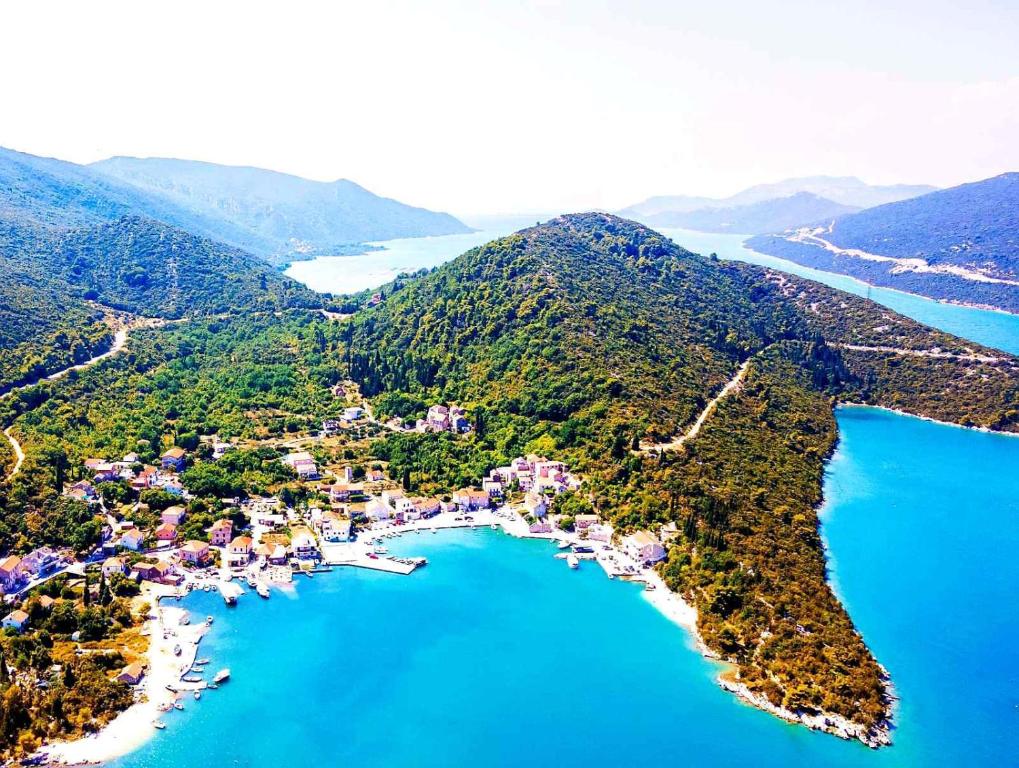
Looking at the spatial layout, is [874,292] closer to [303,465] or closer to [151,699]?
[303,465]

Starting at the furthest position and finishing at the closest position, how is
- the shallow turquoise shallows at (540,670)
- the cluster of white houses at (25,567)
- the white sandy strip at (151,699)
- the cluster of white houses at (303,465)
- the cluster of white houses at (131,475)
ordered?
the cluster of white houses at (303,465)
the cluster of white houses at (131,475)
the cluster of white houses at (25,567)
the shallow turquoise shallows at (540,670)
the white sandy strip at (151,699)

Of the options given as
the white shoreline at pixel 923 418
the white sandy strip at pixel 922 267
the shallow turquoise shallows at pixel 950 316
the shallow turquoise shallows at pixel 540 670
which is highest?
the white sandy strip at pixel 922 267

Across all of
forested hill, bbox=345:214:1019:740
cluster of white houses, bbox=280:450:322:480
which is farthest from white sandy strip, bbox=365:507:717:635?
cluster of white houses, bbox=280:450:322:480

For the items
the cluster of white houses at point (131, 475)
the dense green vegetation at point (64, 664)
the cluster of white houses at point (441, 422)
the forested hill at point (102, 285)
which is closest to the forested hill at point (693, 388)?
the cluster of white houses at point (441, 422)

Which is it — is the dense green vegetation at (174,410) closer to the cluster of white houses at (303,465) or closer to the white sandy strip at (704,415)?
the cluster of white houses at (303,465)

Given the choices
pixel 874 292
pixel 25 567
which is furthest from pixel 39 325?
pixel 874 292

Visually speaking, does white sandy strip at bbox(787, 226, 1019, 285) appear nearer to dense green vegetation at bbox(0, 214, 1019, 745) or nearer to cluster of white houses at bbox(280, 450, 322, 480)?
dense green vegetation at bbox(0, 214, 1019, 745)

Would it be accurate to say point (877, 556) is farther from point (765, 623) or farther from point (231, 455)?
point (231, 455)

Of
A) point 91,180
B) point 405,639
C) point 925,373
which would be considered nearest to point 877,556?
point 405,639
